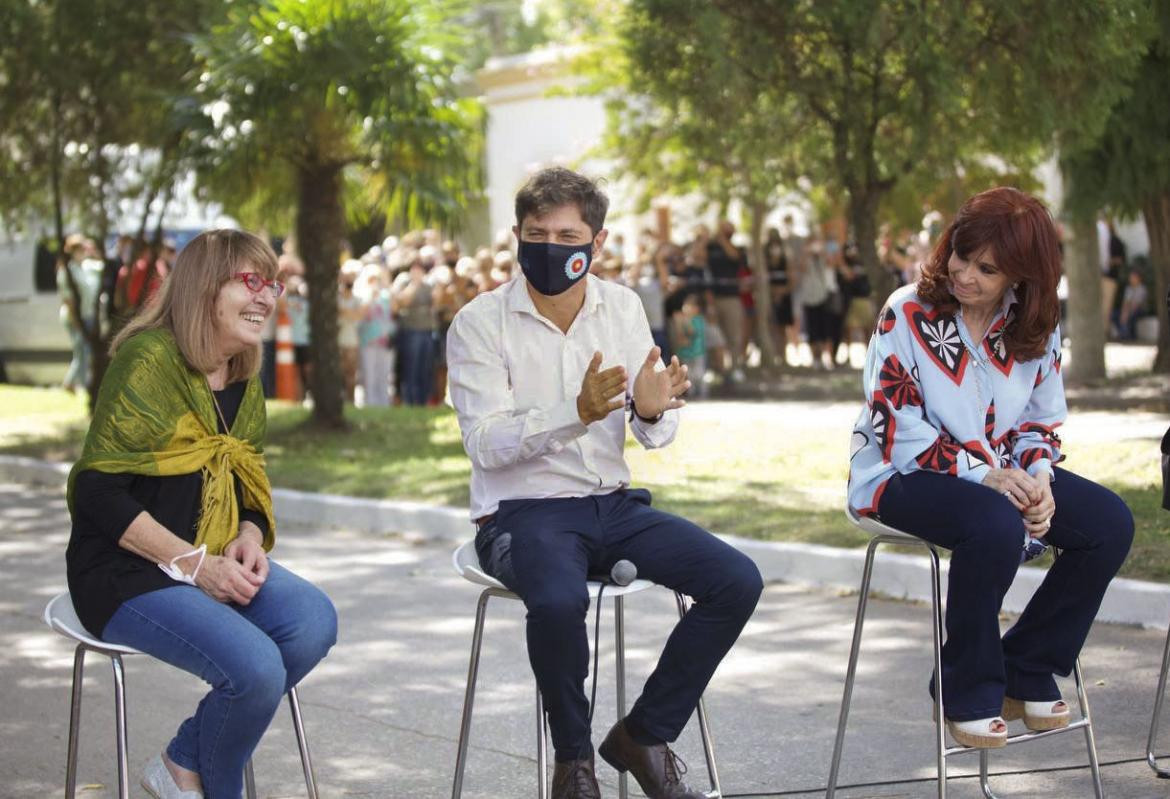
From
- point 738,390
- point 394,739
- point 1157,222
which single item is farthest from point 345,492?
point 1157,222

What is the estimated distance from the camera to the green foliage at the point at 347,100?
44.7 feet

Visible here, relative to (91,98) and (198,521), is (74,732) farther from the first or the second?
(91,98)

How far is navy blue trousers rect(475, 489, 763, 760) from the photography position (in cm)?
466

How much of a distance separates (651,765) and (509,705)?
1.81m

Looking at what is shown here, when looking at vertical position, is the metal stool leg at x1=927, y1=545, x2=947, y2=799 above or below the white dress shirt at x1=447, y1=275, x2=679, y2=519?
below

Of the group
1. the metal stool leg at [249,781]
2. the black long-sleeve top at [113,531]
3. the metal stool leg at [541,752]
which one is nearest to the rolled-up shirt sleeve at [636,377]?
the metal stool leg at [541,752]

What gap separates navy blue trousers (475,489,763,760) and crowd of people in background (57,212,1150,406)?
11.3 metres

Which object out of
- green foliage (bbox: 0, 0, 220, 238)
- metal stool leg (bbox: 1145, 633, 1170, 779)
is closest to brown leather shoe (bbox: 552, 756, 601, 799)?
metal stool leg (bbox: 1145, 633, 1170, 779)

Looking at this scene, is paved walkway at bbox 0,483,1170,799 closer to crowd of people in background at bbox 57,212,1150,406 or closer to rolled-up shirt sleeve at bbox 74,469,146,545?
rolled-up shirt sleeve at bbox 74,469,146,545

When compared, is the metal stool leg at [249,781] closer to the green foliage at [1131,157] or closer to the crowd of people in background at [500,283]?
the green foliage at [1131,157]

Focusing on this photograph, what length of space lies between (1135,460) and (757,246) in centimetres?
1168

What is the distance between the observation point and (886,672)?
6.86 metres

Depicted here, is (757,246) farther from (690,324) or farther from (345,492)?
(345,492)

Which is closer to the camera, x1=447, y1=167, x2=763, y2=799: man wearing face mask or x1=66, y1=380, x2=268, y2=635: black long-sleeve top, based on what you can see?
x1=66, y1=380, x2=268, y2=635: black long-sleeve top
